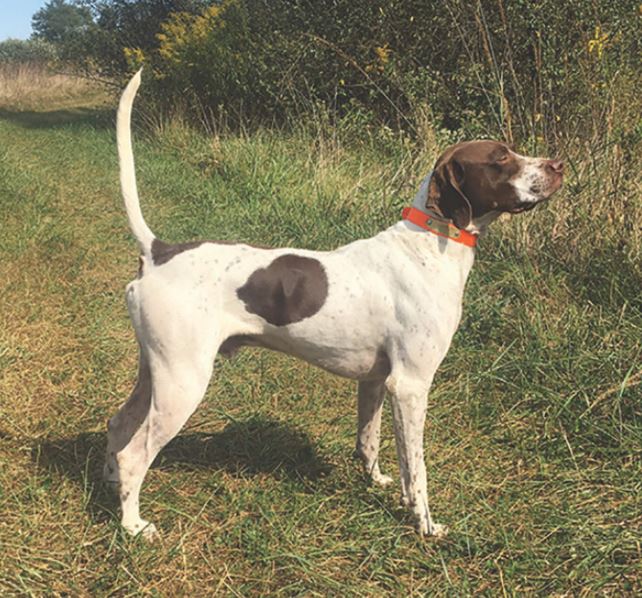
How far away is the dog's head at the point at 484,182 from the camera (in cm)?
250

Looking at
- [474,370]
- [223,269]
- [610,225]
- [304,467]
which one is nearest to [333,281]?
[223,269]

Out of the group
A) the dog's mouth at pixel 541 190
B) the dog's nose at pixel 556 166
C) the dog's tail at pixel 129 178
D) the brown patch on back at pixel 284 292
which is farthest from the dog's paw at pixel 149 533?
the dog's nose at pixel 556 166

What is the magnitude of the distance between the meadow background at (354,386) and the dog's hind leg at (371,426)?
9 cm

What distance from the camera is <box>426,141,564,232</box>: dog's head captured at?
250cm

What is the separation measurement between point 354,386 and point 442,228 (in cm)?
151

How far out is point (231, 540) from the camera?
253 cm

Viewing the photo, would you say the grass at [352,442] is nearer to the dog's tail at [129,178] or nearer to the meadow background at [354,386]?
the meadow background at [354,386]

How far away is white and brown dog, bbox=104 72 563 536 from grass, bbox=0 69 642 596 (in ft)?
0.79

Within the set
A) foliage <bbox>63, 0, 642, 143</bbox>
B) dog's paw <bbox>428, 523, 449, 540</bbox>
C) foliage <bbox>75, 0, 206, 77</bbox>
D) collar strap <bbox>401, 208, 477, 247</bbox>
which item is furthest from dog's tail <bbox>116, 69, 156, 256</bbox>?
foliage <bbox>75, 0, 206, 77</bbox>

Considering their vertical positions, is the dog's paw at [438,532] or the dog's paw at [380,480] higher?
the dog's paw at [438,532]

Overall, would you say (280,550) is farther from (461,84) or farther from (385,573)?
(461,84)

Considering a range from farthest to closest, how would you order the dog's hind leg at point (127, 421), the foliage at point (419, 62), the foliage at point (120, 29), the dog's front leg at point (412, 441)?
the foliage at point (120, 29)
the foliage at point (419, 62)
the dog's hind leg at point (127, 421)
the dog's front leg at point (412, 441)

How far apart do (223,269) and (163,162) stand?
7.23m

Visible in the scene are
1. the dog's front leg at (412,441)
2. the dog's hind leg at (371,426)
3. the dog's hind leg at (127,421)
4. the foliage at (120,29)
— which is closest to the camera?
the dog's front leg at (412,441)
